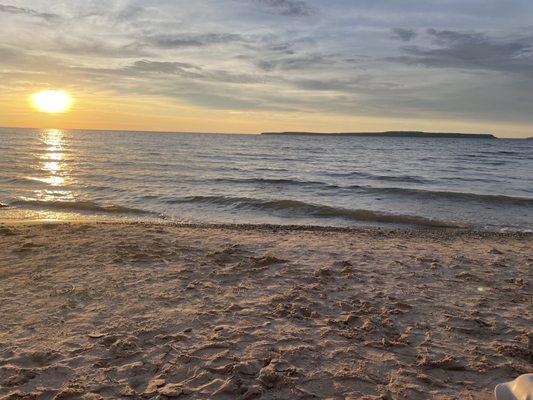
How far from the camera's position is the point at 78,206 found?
1509cm

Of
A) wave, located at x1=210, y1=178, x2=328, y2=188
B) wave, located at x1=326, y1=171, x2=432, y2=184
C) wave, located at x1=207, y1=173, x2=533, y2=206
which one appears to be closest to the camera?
wave, located at x1=207, y1=173, x2=533, y2=206

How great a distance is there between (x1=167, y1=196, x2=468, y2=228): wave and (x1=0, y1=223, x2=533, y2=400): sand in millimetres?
4730

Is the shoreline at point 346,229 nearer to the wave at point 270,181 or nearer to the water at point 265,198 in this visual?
the water at point 265,198

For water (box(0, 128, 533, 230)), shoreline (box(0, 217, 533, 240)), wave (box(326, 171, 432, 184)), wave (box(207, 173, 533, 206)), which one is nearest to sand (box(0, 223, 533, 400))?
shoreline (box(0, 217, 533, 240))

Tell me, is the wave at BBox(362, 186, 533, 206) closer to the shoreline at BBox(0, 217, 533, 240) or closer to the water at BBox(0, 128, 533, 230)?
the water at BBox(0, 128, 533, 230)

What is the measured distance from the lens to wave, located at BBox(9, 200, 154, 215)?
14539 mm

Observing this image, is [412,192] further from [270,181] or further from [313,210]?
[270,181]

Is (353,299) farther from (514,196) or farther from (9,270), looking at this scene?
(514,196)

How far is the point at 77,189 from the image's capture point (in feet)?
62.0

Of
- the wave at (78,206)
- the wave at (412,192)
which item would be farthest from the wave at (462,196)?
the wave at (78,206)

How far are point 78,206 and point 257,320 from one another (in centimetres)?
1210

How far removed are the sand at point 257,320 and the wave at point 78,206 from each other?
18.2 ft

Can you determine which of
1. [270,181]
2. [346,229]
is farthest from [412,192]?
[346,229]

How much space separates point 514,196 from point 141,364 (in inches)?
776
